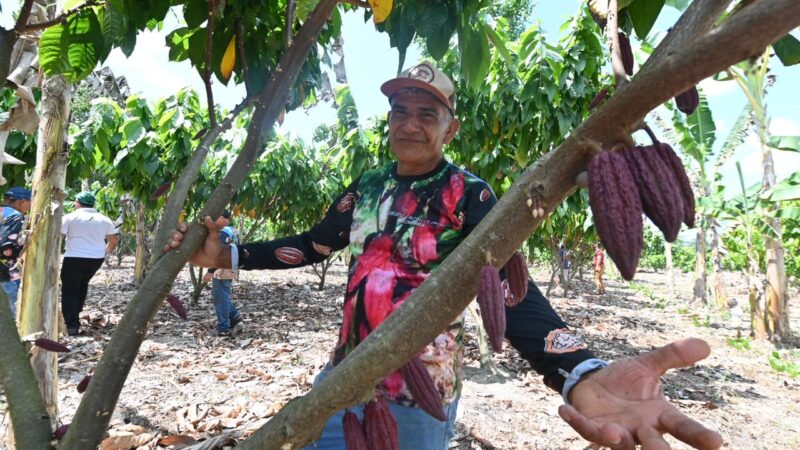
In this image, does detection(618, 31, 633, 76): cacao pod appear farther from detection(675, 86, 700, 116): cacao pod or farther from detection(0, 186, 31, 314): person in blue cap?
detection(0, 186, 31, 314): person in blue cap

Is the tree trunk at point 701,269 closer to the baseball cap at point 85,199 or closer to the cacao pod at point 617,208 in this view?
the baseball cap at point 85,199

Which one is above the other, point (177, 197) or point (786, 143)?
point (786, 143)

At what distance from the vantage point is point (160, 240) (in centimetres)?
101

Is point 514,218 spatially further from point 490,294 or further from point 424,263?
point 424,263

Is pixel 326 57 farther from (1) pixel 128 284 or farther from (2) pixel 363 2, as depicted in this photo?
(1) pixel 128 284

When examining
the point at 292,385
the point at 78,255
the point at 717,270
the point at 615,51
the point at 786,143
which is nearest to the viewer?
the point at 615,51

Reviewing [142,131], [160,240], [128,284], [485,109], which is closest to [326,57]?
[160,240]

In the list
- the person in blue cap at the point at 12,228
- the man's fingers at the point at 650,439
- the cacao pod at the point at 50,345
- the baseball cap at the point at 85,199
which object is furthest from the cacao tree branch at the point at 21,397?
the baseball cap at the point at 85,199

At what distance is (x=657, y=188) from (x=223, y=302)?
593 cm

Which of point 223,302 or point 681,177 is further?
point 223,302

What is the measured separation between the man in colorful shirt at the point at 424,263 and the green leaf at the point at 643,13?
1.75 feet

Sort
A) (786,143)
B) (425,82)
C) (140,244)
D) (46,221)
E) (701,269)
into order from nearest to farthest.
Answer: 1. (425,82)
2. (46,221)
3. (786,143)
4. (140,244)
5. (701,269)

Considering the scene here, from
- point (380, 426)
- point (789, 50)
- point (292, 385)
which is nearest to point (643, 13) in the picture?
point (789, 50)

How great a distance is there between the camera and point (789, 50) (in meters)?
1.00
